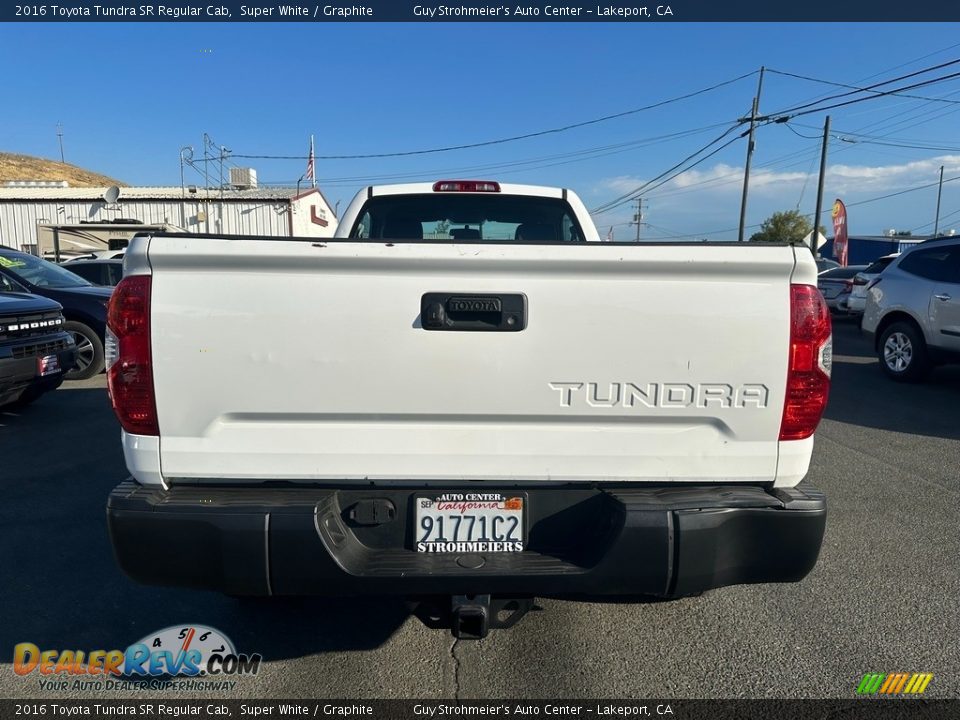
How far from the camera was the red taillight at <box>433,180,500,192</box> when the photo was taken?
414 centimetres

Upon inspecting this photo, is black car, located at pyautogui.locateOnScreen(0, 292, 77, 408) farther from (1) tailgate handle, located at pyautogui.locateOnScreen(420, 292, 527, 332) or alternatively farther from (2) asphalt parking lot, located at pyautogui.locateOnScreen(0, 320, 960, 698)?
(1) tailgate handle, located at pyautogui.locateOnScreen(420, 292, 527, 332)

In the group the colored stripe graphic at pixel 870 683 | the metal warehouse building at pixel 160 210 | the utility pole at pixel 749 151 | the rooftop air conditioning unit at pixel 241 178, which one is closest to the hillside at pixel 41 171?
the metal warehouse building at pixel 160 210

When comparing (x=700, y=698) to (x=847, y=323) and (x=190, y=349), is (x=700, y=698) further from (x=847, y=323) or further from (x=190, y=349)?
(x=847, y=323)

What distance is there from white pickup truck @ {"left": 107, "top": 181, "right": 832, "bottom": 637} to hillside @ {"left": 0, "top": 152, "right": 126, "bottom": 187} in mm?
74997

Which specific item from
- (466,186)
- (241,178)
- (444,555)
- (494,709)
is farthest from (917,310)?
(241,178)

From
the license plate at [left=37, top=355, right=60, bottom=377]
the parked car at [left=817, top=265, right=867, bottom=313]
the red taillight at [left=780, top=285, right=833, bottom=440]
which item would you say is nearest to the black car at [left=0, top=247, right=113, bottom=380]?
the license plate at [left=37, top=355, right=60, bottom=377]

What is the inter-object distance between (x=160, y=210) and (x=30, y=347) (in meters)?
28.0

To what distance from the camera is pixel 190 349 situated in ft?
6.91

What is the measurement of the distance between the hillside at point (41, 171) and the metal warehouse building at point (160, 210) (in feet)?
123

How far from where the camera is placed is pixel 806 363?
86.2 inches

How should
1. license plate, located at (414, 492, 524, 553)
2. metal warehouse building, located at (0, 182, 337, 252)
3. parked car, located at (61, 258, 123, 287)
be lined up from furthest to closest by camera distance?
metal warehouse building, located at (0, 182, 337, 252) < parked car, located at (61, 258, 123, 287) < license plate, located at (414, 492, 524, 553)

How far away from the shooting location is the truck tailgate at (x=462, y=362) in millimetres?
2111

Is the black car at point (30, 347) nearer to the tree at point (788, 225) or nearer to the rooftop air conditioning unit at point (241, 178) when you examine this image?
the rooftop air conditioning unit at point (241, 178)

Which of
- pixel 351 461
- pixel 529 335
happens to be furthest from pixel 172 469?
pixel 529 335
